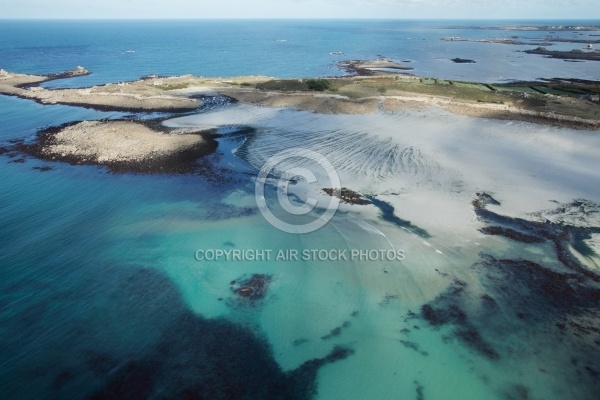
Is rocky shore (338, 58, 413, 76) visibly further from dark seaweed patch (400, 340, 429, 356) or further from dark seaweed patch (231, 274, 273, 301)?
dark seaweed patch (400, 340, 429, 356)

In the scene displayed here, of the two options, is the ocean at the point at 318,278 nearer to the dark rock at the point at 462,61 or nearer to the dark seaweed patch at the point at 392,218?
the dark seaweed patch at the point at 392,218

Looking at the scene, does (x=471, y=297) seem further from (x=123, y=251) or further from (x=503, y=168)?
(x=123, y=251)

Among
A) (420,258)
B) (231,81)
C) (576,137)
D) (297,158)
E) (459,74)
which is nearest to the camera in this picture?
(420,258)

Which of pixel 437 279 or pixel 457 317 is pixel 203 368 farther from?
pixel 437 279

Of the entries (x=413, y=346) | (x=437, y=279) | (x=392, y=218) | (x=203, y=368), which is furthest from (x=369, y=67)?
(x=203, y=368)

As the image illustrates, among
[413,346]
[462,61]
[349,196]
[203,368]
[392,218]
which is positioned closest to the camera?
[203,368]

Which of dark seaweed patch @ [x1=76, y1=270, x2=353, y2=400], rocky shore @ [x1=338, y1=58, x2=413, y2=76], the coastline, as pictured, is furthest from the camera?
rocky shore @ [x1=338, y1=58, x2=413, y2=76]

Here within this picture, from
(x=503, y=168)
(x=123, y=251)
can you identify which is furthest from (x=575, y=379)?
(x=123, y=251)

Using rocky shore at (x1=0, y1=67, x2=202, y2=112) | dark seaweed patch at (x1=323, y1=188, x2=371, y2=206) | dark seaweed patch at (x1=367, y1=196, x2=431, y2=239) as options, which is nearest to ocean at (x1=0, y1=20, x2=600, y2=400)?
dark seaweed patch at (x1=367, y1=196, x2=431, y2=239)
